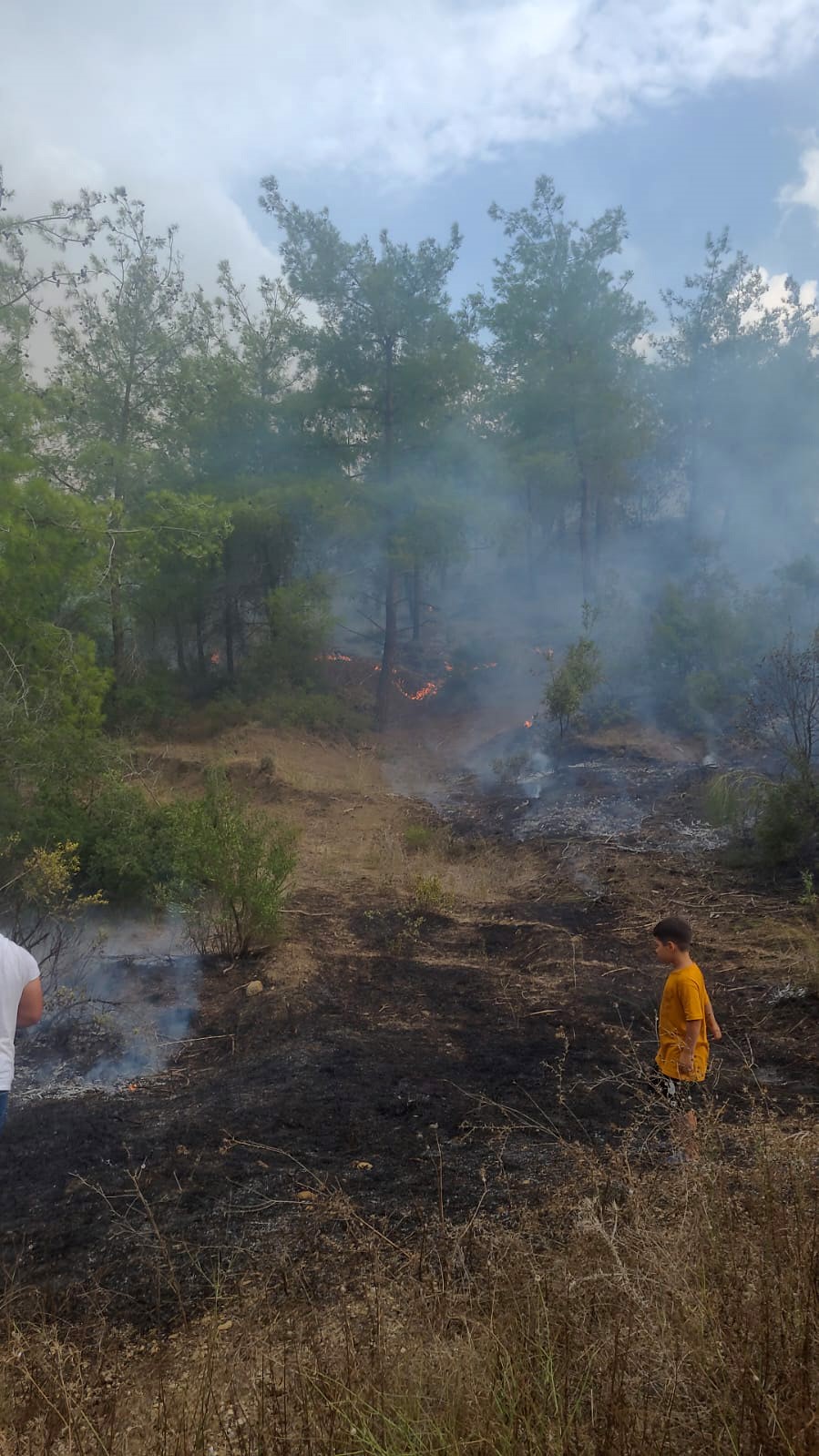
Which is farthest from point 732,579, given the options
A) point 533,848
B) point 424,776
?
point 533,848

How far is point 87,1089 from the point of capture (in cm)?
580

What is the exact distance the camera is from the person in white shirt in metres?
3.86

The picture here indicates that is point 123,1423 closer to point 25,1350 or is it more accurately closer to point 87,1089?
point 25,1350

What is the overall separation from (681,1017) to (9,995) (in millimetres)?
3117

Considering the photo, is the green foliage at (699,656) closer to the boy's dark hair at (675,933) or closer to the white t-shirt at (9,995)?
the boy's dark hair at (675,933)

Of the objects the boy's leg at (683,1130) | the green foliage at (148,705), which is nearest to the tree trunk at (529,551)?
the green foliage at (148,705)

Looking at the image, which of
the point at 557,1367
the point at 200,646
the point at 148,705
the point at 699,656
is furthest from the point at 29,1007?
the point at 699,656

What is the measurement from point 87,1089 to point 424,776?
13894mm

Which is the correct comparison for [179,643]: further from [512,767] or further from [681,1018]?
[681,1018]

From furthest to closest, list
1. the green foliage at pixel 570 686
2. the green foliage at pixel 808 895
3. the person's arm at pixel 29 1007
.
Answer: the green foliage at pixel 570 686, the green foliage at pixel 808 895, the person's arm at pixel 29 1007

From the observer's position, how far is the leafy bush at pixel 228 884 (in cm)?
811

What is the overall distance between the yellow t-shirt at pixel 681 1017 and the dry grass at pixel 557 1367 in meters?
1.43

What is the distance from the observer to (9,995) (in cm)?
389

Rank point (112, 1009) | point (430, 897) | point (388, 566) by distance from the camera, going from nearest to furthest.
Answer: point (112, 1009) < point (430, 897) < point (388, 566)
